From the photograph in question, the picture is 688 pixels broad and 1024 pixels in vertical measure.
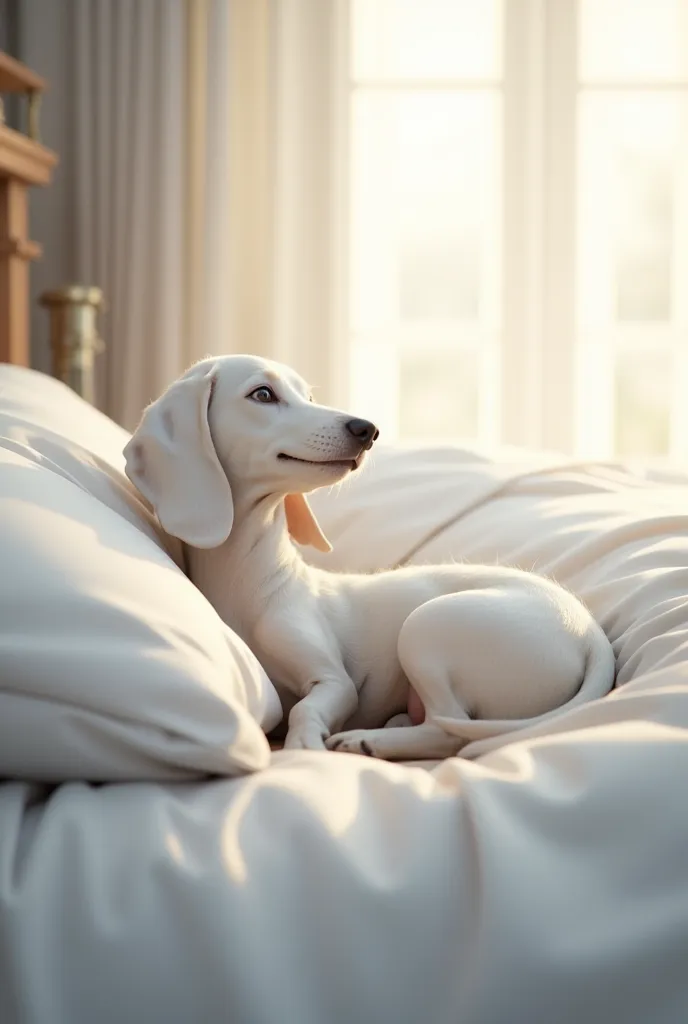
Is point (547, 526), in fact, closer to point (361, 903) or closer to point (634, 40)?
point (361, 903)

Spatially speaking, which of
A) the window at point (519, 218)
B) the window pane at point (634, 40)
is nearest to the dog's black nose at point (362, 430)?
the window at point (519, 218)

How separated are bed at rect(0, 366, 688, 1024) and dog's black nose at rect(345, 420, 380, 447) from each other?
281mm

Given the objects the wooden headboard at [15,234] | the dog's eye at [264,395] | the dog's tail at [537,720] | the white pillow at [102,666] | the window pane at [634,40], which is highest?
the window pane at [634,40]

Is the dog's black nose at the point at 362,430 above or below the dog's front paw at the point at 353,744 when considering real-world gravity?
above

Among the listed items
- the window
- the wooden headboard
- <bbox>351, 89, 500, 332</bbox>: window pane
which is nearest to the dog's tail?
the wooden headboard

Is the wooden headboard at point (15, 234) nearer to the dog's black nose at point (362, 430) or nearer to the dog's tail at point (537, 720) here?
the dog's black nose at point (362, 430)

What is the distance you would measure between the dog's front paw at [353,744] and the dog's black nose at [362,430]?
0.32 meters

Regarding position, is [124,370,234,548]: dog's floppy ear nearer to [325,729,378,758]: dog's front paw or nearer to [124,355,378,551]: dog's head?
[124,355,378,551]: dog's head

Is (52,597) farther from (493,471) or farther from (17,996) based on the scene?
(493,471)

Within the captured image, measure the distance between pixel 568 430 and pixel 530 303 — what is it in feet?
1.35

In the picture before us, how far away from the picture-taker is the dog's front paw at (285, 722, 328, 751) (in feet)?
3.61

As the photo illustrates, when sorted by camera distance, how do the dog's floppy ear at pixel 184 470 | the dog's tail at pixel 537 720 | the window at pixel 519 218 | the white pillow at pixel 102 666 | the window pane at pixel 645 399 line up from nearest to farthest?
the white pillow at pixel 102 666, the dog's tail at pixel 537 720, the dog's floppy ear at pixel 184 470, the window at pixel 519 218, the window pane at pixel 645 399

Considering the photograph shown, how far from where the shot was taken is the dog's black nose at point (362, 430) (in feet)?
4.03

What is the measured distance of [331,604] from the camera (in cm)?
134
